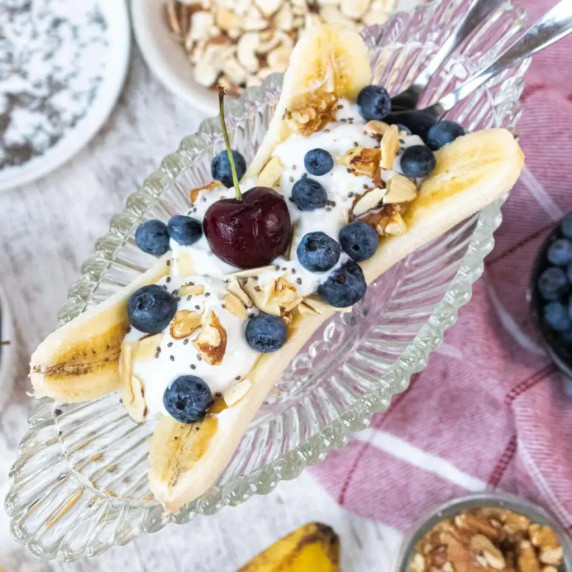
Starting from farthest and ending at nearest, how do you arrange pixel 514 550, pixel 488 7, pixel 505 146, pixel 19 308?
1. pixel 19 308
2. pixel 514 550
3. pixel 488 7
4. pixel 505 146

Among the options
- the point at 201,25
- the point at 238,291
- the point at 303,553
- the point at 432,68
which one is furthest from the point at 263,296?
the point at 201,25

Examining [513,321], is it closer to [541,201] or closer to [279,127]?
[541,201]

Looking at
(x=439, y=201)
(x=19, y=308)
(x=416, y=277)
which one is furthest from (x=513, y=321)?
(x=19, y=308)

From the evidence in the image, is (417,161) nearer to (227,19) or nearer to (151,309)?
(151,309)

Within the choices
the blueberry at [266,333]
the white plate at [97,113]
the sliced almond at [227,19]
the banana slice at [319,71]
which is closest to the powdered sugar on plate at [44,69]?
the white plate at [97,113]

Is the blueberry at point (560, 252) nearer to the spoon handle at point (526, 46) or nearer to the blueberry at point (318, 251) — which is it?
→ the spoon handle at point (526, 46)
